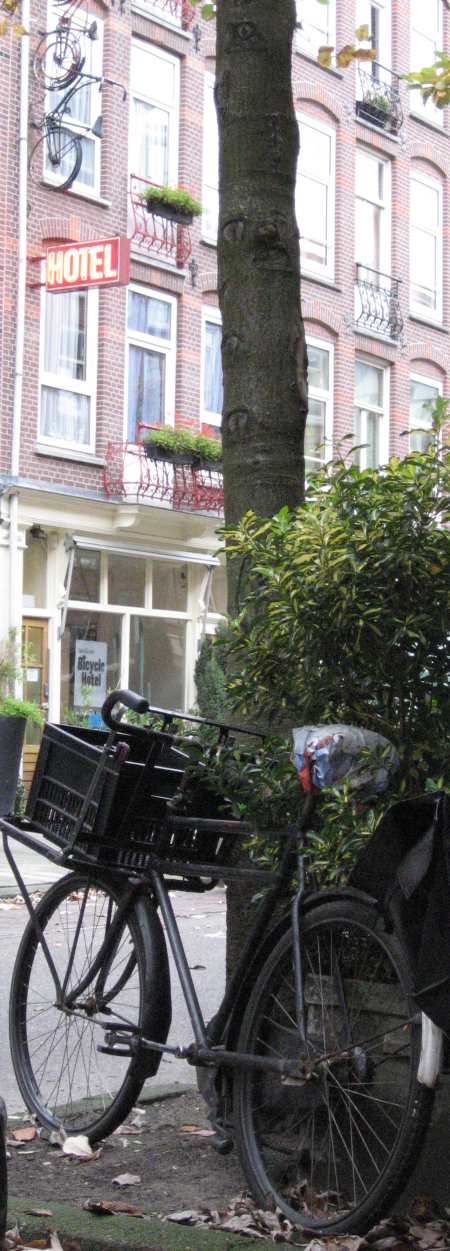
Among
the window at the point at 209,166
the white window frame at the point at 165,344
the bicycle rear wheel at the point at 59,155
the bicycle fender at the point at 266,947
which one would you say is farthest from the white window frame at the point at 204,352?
the bicycle fender at the point at 266,947

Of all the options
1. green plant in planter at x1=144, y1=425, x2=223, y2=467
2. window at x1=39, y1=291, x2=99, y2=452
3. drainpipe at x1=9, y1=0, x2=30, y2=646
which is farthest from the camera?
green plant in planter at x1=144, y1=425, x2=223, y2=467

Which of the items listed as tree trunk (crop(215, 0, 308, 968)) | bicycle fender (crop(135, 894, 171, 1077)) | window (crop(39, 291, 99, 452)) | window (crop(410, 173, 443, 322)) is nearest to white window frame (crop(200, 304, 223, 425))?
window (crop(39, 291, 99, 452))

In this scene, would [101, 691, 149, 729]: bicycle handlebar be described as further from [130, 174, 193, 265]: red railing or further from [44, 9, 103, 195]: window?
[130, 174, 193, 265]: red railing

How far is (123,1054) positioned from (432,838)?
1.26m

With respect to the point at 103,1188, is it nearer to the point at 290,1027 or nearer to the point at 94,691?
the point at 290,1027

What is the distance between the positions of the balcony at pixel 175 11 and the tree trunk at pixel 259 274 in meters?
18.8

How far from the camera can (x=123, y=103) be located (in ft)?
71.5

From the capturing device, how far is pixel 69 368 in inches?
819

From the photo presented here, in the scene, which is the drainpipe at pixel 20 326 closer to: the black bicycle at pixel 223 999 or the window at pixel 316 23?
the window at pixel 316 23

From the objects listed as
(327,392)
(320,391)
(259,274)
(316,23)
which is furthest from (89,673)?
(259,274)

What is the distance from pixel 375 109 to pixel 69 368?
9356 mm

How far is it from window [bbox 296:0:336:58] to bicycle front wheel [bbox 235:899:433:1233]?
24411mm

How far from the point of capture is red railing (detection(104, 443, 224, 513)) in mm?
21094

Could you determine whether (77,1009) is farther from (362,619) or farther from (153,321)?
(153,321)
